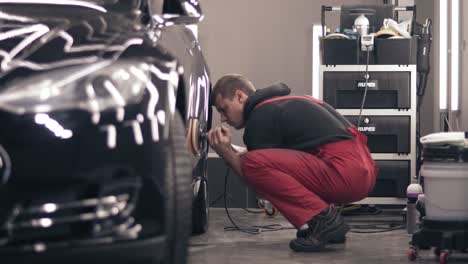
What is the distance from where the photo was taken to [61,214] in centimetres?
191

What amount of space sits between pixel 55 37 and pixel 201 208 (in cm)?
254

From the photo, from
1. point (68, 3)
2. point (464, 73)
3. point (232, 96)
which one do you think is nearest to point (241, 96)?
point (232, 96)

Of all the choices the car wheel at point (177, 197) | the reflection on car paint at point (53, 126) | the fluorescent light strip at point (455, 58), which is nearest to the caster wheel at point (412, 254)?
the car wheel at point (177, 197)

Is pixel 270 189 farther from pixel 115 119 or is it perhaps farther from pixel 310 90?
pixel 310 90

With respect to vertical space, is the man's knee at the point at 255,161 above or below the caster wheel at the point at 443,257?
above

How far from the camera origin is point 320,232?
419 centimetres

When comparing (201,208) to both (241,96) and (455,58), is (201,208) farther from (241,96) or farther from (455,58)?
(455,58)

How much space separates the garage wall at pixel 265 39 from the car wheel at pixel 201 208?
2.47m

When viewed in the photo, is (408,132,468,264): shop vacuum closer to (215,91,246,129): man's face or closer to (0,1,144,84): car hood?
(215,91,246,129): man's face

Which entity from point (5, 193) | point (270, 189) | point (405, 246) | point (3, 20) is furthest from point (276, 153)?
point (5, 193)

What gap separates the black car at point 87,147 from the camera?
189 cm

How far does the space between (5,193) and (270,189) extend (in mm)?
2460

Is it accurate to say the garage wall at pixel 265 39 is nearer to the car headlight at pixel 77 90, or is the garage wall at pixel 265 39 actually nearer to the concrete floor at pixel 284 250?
the concrete floor at pixel 284 250

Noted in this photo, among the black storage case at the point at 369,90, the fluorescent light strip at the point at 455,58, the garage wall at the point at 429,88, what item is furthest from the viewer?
the garage wall at the point at 429,88
